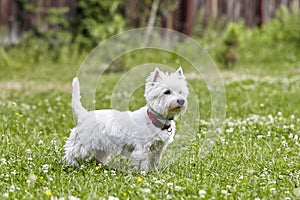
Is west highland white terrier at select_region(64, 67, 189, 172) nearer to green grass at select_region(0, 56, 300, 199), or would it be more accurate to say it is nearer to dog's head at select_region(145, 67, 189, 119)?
dog's head at select_region(145, 67, 189, 119)

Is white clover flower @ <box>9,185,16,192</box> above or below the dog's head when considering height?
below

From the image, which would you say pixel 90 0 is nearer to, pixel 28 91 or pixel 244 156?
pixel 28 91

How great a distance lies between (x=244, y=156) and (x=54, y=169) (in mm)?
1885

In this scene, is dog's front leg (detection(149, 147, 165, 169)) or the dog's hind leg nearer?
dog's front leg (detection(149, 147, 165, 169))

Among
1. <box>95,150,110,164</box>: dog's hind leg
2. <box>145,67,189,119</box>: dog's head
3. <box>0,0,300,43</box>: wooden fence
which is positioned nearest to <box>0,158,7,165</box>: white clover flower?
<box>95,150,110,164</box>: dog's hind leg

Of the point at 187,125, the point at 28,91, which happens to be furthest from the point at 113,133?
the point at 28,91

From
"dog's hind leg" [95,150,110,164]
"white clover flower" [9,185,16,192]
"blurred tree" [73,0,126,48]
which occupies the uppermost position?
"blurred tree" [73,0,126,48]

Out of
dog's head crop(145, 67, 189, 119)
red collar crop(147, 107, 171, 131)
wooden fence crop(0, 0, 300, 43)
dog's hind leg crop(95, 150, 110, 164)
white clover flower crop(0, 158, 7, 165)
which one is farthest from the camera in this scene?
wooden fence crop(0, 0, 300, 43)

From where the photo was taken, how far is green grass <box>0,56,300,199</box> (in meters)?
4.11

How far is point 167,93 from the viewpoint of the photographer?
4.52 meters

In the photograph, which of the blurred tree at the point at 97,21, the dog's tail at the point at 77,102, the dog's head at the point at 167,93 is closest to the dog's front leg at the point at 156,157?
the dog's head at the point at 167,93

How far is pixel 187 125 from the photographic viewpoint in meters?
6.62

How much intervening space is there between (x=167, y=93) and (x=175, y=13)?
13.3 meters

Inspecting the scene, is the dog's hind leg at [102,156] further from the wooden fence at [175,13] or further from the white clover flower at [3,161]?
the wooden fence at [175,13]
